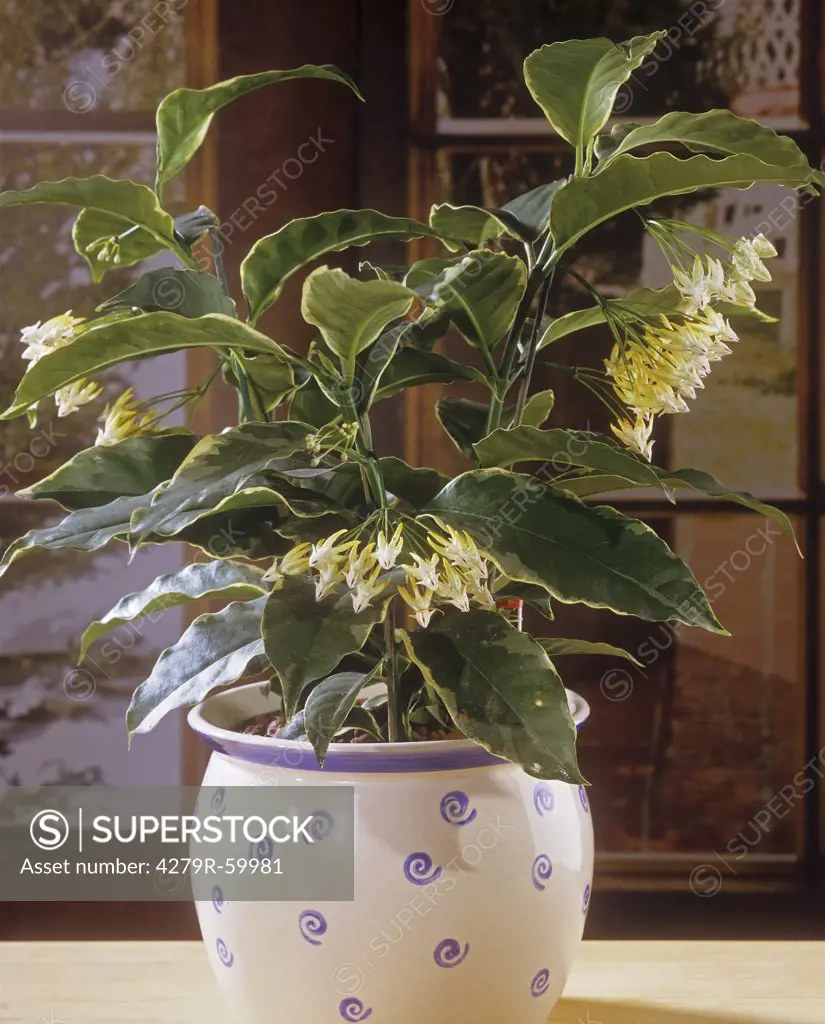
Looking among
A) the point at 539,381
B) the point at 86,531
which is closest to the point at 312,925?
the point at 86,531

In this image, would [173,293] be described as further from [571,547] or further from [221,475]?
[571,547]

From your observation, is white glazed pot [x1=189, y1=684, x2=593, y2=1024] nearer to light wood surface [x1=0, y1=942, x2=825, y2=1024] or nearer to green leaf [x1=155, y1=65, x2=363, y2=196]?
light wood surface [x1=0, y1=942, x2=825, y2=1024]

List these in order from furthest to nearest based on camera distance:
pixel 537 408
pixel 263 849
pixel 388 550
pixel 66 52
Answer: pixel 66 52, pixel 537 408, pixel 263 849, pixel 388 550

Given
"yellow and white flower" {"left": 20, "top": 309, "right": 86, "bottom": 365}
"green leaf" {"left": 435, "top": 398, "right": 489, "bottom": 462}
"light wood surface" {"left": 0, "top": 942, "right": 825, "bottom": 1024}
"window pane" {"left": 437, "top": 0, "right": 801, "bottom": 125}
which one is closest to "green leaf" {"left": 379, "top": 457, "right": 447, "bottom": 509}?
"green leaf" {"left": 435, "top": 398, "right": 489, "bottom": 462}

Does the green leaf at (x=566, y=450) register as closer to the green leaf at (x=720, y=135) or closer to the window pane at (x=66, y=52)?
the green leaf at (x=720, y=135)

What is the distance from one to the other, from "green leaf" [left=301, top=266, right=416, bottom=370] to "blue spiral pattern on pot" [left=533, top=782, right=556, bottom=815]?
0.98 ft

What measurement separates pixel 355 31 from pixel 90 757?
967 millimetres

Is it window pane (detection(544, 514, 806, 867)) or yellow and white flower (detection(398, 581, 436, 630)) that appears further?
window pane (detection(544, 514, 806, 867))

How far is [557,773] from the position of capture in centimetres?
56

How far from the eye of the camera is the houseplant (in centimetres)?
57

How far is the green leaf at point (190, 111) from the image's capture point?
2.19 feet

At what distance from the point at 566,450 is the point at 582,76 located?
0.75 feet

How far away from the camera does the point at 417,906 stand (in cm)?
61

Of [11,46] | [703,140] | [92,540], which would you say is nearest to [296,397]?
[92,540]
